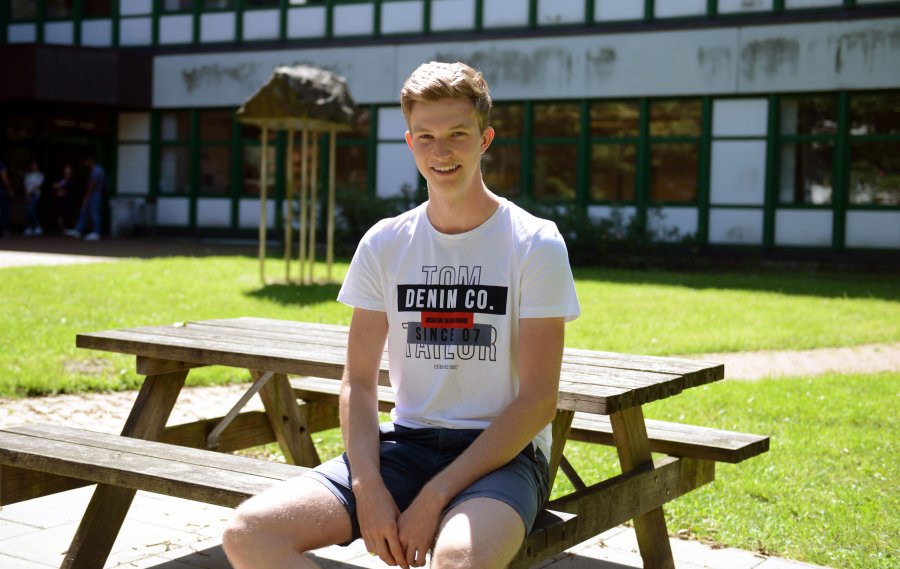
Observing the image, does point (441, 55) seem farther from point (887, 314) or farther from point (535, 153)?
point (887, 314)

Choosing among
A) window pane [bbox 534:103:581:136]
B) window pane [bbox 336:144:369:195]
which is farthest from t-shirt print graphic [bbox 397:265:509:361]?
window pane [bbox 336:144:369:195]

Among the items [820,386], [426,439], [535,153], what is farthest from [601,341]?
[535,153]

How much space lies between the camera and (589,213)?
22.8 metres

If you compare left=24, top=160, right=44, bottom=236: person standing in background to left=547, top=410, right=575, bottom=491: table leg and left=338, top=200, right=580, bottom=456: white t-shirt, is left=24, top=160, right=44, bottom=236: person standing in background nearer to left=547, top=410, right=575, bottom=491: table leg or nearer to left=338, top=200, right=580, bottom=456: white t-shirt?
left=547, top=410, right=575, bottom=491: table leg

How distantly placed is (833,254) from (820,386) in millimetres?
13313

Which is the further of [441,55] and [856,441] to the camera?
[441,55]

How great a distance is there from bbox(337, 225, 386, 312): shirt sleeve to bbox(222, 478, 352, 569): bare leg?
0.59 metres

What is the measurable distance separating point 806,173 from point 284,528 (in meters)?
19.9

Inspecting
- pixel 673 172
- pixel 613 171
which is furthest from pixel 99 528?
pixel 613 171

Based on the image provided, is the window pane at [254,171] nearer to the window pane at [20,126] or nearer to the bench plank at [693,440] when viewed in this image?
the window pane at [20,126]

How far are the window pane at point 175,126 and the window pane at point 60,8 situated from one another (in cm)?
386

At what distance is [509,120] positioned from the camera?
23906 mm

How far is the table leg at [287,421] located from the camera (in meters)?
5.32

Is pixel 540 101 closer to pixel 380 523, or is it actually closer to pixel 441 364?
pixel 441 364
